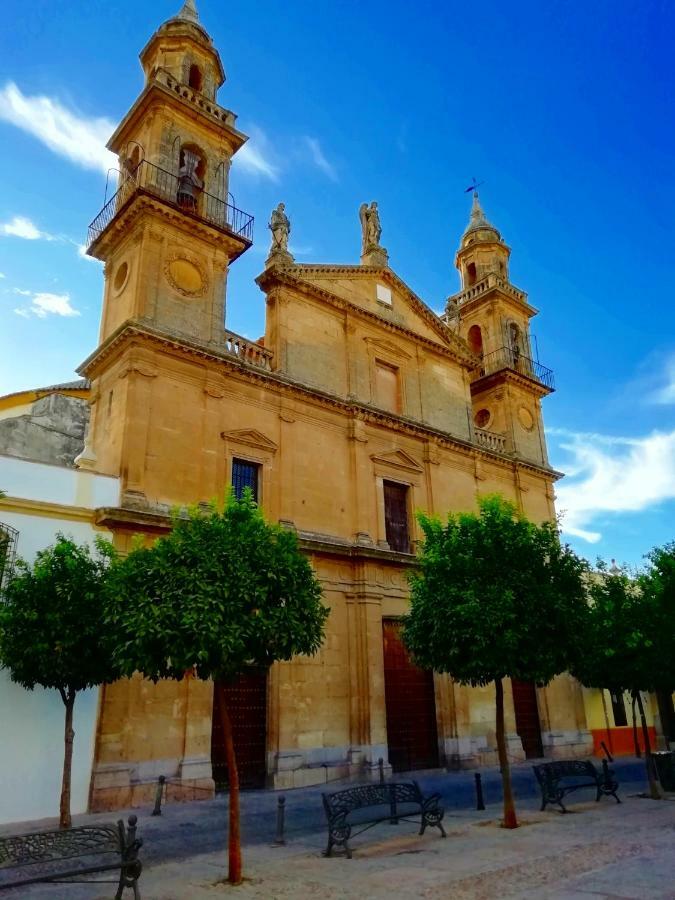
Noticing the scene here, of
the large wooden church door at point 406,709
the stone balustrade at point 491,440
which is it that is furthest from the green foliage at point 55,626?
the stone balustrade at point 491,440

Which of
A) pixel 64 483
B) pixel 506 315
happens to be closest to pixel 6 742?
pixel 64 483

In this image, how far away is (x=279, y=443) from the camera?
18.2 m

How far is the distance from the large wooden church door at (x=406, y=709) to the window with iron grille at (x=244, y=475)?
17.7ft

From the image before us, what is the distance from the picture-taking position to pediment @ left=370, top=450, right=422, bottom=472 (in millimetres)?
20547

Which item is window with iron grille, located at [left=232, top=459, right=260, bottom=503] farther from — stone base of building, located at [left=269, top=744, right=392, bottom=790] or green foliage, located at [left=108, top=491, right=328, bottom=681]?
green foliage, located at [left=108, top=491, right=328, bottom=681]

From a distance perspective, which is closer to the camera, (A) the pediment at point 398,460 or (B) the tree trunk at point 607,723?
(A) the pediment at point 398,460

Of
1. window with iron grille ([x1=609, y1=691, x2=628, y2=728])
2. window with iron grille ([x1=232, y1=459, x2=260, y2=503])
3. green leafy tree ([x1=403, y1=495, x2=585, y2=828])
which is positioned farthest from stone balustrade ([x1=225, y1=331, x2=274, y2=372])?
window with iron grille ([x1=609, y1=691, x2=628, y2=728])

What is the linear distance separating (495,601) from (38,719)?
8.49 metres

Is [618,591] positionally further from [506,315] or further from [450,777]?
[506,315]

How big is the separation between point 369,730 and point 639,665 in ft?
21.9

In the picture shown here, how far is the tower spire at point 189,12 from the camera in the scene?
21.3m

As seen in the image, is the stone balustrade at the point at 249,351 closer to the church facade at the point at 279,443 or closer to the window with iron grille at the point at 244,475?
the church facade at the point at 279,443

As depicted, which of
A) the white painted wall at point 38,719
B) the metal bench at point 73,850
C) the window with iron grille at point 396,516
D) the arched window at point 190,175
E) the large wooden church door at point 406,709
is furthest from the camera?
the window with iron grille at point 396,516

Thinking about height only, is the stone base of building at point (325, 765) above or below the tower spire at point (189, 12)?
below
